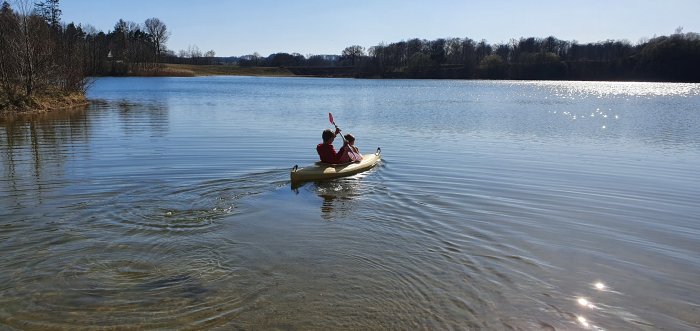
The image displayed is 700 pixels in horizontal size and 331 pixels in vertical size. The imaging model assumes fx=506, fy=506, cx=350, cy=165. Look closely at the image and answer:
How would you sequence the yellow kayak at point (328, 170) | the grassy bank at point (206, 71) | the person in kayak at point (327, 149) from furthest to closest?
the grassy bank at point (206, 71), the person in kayak at point (327, 149), the yellow kayak at point (328, 170)

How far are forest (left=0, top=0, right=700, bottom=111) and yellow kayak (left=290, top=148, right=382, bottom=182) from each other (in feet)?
66.4

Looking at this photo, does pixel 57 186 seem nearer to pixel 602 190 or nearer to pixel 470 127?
pixel 602 190

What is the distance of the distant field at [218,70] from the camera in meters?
105

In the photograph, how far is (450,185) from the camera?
1139 cm

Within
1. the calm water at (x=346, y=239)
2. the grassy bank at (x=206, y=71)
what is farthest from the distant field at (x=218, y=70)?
the calm water at (x=346, y=239)

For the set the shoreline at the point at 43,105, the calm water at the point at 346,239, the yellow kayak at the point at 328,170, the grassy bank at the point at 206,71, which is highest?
the grassy bank at the point at 206,71

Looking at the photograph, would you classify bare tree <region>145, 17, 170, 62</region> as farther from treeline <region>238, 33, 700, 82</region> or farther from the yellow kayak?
the yellow kayak

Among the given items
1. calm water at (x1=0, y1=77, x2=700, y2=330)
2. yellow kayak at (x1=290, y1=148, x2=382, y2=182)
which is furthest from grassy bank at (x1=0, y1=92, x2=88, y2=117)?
yellow kayak at (x1=290, y1=148, x2=382, y2=182)

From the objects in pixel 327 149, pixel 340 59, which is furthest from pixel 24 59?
pixel 340 59

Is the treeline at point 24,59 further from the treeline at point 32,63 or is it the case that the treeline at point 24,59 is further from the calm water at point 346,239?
the calm water at point 346,239

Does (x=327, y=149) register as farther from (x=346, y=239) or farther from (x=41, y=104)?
(x=41, y=104)

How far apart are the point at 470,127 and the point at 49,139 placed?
16385 millimetres

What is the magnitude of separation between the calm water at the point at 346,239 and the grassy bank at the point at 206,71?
88009mm

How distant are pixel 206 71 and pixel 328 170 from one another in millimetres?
114273
